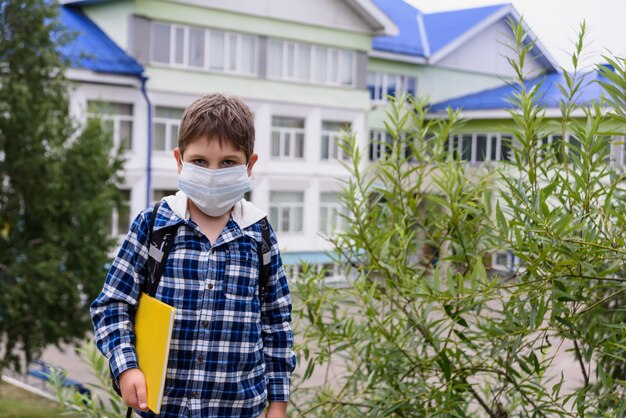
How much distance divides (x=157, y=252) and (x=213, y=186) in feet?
0.66

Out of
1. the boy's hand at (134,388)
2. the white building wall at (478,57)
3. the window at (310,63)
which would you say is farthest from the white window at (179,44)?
the boy's hand at (134,388)

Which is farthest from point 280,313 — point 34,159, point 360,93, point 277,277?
point 360,93

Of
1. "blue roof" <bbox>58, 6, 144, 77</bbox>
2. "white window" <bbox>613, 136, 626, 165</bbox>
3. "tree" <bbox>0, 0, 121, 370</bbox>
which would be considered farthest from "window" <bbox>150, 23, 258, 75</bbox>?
"white window" <bbox>613, 136, 626, 165</bbox>

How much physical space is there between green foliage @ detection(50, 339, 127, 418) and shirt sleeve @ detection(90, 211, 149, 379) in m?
0.98

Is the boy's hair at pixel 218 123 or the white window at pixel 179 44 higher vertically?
the white window at pixel 179 44

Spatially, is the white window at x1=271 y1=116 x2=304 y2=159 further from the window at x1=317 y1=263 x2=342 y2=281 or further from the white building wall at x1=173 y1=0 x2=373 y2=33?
the window at x1=317 y1=263 x2=342 y2=281

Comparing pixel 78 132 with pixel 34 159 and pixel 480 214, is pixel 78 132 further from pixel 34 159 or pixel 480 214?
pixel 480 214

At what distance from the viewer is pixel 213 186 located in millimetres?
2137

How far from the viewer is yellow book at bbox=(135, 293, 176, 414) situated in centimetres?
200

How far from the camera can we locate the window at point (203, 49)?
22344mm

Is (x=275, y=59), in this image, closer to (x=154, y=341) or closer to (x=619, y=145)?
(x=619, y=145)

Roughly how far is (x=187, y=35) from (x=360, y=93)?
5977 millimetres

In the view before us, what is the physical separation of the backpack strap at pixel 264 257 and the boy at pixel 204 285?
0.05ft

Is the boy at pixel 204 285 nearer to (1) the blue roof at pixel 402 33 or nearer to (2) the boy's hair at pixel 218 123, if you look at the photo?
(2) the boy's hair at pixel 218 123
